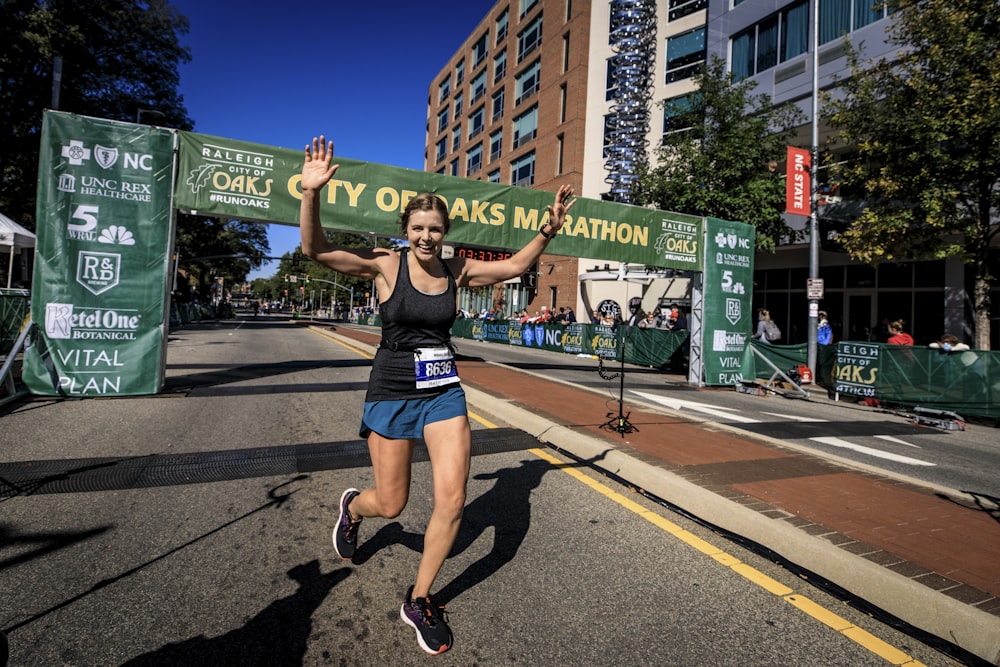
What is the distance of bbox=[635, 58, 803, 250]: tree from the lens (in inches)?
760

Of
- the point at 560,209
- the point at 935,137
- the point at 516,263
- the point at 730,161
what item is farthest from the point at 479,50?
the point at 516,263

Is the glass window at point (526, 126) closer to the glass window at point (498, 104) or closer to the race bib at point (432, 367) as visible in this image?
the glass window at point (498, 104)

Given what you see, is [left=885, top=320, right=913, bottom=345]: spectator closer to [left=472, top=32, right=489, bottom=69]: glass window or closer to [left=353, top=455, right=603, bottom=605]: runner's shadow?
[left=353, top=455, right=603, bottom=605]: runner's shadow

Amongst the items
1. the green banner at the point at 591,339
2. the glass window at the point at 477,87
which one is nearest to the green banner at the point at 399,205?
the green banner at the point at 591,339

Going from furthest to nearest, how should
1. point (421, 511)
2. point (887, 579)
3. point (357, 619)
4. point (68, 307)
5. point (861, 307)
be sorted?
1. point (861, 307)
2. point (68, 307)
3. point (421, 511)
4. point (887, 579)
5. point (357, 619)

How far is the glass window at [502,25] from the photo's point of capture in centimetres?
4628

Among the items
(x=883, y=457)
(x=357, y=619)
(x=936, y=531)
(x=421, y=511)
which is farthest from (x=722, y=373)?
(x=357, y=619)

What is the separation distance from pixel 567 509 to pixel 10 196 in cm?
2973

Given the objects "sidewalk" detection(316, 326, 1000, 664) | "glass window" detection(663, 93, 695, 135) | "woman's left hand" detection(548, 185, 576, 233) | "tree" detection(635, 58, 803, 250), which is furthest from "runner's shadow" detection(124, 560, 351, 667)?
"glass window" detection(663, 93, 695, 135)

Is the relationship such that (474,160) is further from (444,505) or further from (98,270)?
(444,505)

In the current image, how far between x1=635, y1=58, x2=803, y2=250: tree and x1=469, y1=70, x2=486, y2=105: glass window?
33.2 m

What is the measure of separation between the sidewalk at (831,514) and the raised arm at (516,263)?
7.72 feet

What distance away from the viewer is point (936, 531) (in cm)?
381

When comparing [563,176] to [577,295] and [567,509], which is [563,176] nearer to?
[577,295]
